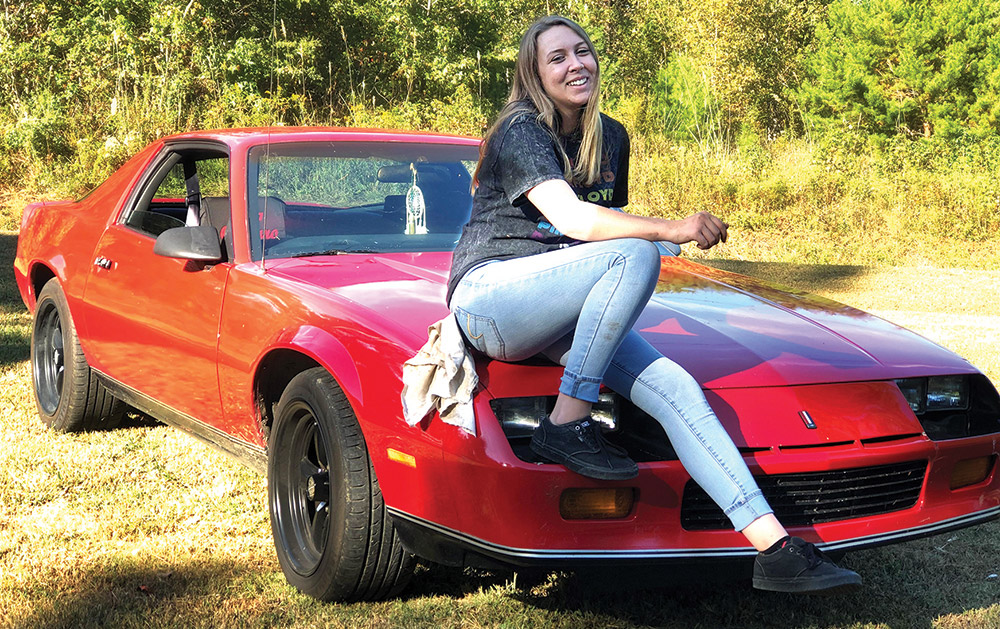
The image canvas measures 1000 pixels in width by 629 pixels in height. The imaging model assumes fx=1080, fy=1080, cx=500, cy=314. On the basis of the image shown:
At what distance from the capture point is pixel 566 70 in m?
2.87

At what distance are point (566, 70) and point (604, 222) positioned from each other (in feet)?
1.61

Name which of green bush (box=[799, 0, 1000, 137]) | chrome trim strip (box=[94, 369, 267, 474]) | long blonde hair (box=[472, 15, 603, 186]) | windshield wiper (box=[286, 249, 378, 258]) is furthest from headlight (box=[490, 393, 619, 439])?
green bush (box=[799, 0, 1000, 137])

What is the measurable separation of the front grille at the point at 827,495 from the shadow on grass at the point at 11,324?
15.5 feet

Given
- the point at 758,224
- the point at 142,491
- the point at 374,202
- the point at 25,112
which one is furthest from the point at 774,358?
the point at 25,112

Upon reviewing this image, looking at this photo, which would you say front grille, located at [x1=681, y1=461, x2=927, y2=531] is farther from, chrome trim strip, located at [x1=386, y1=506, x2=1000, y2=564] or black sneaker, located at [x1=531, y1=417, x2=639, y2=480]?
black sneaker, located at [x1=531, y1=417, x2=639, y2=480]

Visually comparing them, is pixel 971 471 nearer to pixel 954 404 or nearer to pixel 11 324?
pixel 954 404

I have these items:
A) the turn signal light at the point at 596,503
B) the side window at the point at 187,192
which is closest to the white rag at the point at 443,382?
the turn signal light at the point at 596,503

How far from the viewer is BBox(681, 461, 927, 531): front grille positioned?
2662mm

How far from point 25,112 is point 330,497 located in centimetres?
1353

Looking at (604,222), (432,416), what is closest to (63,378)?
(432,416)

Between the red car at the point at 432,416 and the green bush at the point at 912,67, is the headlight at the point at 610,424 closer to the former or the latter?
the red car at the point at 432,416

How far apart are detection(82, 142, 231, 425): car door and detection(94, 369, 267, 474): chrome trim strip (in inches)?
0.7

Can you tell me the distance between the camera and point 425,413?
2.60 metres

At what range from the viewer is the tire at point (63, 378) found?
470 centimetres
